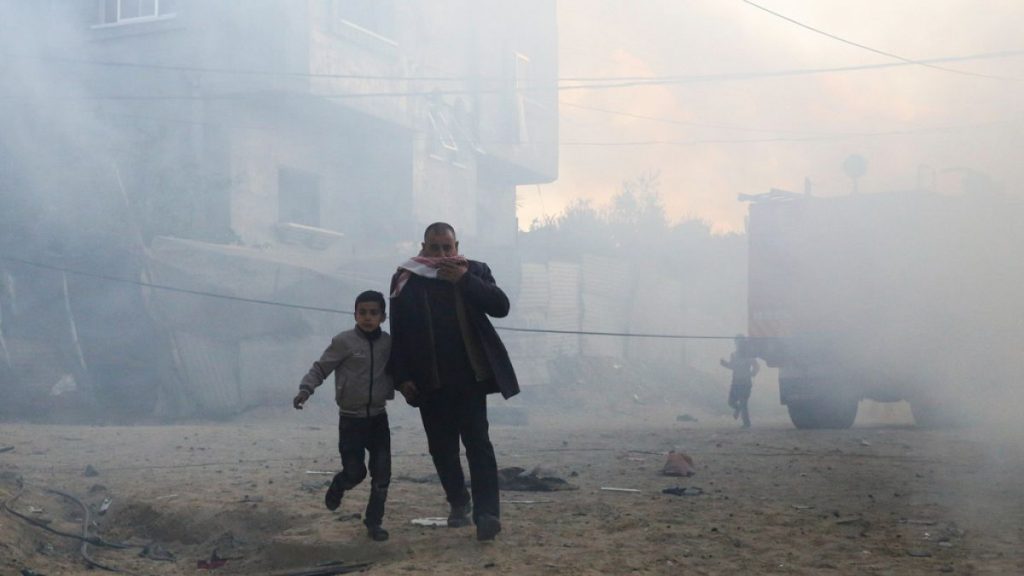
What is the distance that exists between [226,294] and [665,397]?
31.0ft

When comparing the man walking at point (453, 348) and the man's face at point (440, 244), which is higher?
the man's face at point (440, 244)

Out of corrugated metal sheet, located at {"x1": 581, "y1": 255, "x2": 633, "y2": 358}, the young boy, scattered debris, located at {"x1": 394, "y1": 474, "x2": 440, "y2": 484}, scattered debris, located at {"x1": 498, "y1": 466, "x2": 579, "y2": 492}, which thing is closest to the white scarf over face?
the young boy

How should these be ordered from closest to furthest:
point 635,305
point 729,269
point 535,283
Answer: point 535,283, point 635,305, point 729,269

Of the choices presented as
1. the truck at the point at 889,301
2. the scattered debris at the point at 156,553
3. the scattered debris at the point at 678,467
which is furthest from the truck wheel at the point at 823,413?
the scattered debris at the point at 156,553

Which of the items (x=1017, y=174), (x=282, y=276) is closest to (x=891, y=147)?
(x=1017, y=174)

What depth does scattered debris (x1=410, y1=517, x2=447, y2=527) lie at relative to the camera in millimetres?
5074

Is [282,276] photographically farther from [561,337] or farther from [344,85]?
[561,337]

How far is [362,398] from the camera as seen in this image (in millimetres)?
4727

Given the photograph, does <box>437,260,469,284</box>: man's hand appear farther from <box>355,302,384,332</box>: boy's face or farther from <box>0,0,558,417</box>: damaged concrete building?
<box>0,0,558,417</box>: damaged concrete building

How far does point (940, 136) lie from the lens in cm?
1116

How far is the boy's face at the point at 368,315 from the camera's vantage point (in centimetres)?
475

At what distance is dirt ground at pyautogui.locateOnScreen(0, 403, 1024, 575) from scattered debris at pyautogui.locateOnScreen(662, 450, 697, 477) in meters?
0.13

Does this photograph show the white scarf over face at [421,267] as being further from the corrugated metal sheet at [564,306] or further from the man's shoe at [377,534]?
the corrugated metal sheet at [564,306]

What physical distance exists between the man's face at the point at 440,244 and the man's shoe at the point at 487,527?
1.10 meters
